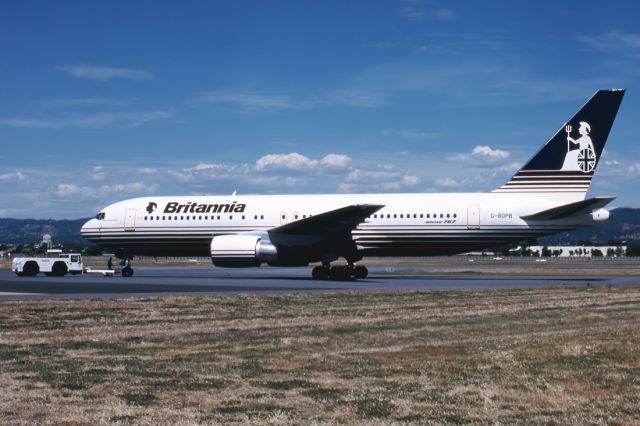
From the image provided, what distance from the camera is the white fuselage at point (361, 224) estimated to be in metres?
34.8

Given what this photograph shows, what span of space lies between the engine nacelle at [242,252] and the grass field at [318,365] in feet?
47.7

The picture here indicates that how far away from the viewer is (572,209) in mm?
33062

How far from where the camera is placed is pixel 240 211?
3800cm

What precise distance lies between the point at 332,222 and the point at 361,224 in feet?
6.69

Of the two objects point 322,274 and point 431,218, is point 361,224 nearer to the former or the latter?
point 322,274

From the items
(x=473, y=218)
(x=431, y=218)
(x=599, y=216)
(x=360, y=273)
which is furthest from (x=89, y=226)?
(x=599, y=216)

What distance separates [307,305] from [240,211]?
1866 centimetres

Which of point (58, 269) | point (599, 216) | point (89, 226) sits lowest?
point (58, 269)

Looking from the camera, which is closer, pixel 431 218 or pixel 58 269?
pixel 431 218

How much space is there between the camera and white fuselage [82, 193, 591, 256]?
3478cm

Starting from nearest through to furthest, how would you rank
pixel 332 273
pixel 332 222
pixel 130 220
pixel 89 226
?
pixel 332 222 < pixel 332 273 < pixel 130 220 < pixel 89 226

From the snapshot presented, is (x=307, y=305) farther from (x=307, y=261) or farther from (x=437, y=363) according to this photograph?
(x=307, y=261)

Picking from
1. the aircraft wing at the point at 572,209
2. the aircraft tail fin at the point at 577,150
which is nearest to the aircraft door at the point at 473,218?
the aircraft wing at the point at 572,209

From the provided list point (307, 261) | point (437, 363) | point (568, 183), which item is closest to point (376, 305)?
point (437, 363)
